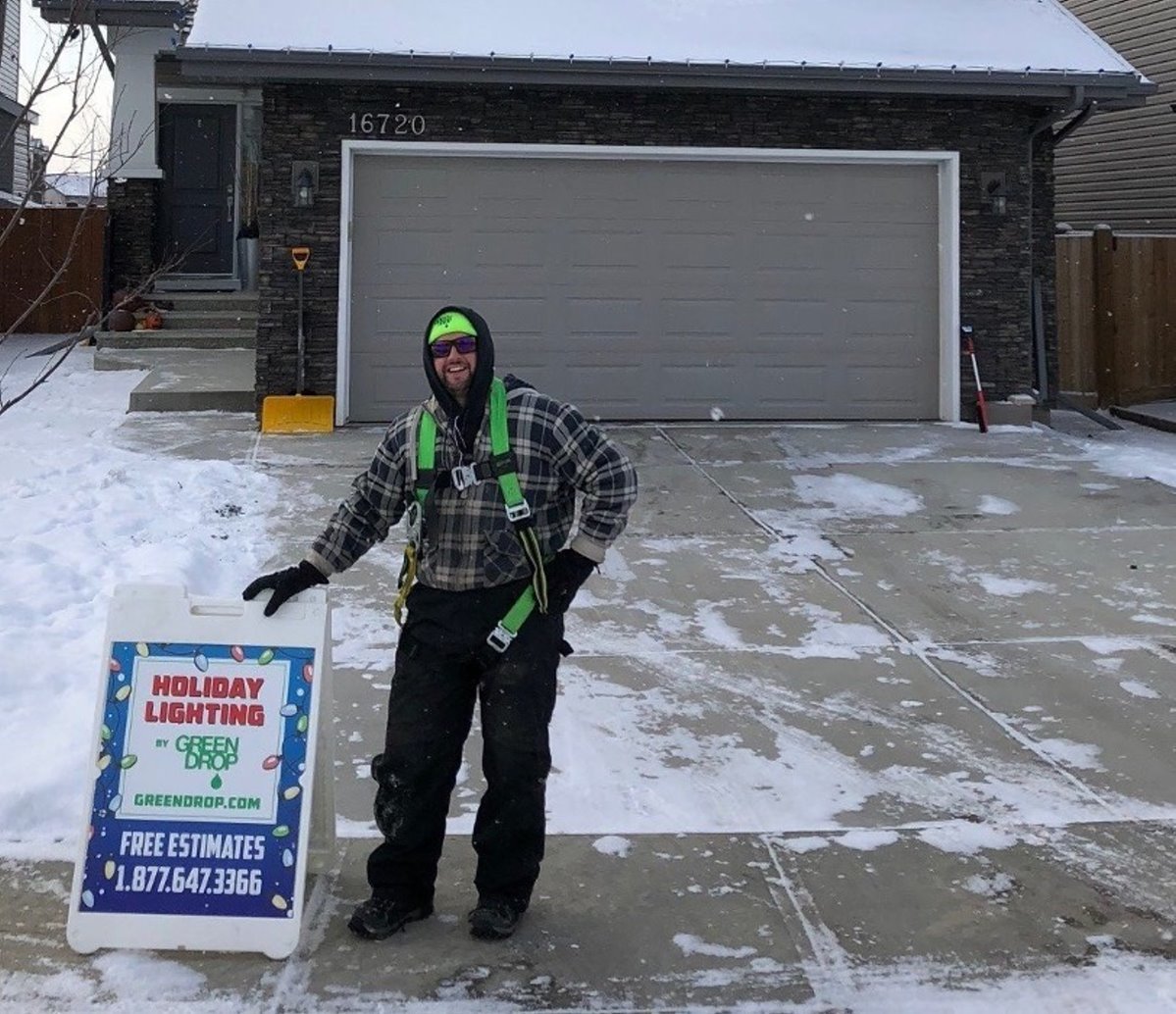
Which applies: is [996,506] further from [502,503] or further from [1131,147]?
[1131,147]

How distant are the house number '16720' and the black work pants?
28.9 feet

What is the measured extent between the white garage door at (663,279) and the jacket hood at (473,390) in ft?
27.3

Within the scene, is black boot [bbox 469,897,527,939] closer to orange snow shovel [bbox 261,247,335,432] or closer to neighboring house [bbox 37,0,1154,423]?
orange snow shovel [bbox 261,247,335,432]

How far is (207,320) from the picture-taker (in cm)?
1606

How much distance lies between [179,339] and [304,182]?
16.4 ft

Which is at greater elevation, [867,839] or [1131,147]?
[1131,147]

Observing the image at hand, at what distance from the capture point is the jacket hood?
3.40 m

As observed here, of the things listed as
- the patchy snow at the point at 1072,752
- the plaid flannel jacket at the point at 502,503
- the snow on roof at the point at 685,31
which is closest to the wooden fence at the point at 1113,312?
the snow on roof at the point at 685,31

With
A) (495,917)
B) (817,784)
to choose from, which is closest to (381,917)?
(495,917)

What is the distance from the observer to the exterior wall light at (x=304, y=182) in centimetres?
1122

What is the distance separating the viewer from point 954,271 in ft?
39.7

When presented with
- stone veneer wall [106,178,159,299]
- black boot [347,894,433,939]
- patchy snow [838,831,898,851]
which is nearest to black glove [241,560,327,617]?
black boot [347,894,433,939]

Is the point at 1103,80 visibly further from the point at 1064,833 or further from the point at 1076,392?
the point at 1064,833

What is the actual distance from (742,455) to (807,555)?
9.81 feet
